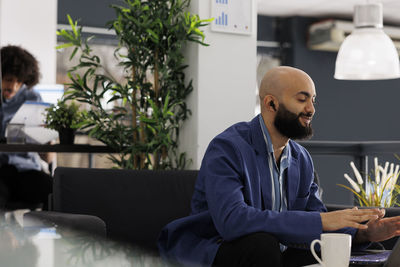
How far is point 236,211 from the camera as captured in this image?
1.45m

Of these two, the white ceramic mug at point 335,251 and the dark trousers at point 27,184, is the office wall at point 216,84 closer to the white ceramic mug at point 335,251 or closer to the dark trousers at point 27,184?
the dark trousers at point 27,184

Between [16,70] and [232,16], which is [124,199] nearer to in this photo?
[232,16]

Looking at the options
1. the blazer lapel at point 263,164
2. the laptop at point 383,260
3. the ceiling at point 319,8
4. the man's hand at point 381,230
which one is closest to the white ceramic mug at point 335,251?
the laptop at point 383,260

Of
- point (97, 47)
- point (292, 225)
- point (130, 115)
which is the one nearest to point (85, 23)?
point (97, 47)

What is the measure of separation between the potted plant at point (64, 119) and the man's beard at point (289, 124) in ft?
4.83

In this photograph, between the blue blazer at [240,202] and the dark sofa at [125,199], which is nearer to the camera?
the blue blazer at [240,202]

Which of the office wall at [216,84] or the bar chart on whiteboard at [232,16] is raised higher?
the bar chart on whiteboard at [232,16]

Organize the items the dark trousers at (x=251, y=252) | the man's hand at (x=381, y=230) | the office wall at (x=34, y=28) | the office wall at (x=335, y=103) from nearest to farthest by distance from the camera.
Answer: the dark trousers at (x=251, y=252) < the man's hand at (x=381, y=230) < the office wall at (x=34, y=28) < the office wall at (x=335, y=103)

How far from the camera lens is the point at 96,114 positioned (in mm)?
2920

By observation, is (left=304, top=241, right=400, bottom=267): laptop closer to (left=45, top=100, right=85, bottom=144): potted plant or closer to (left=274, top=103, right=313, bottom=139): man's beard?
(left=274, top=103, right=313, bottom=139): man's beard

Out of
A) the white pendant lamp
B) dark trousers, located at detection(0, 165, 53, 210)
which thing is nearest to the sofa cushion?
dark trousers, located at detection(0, 165, 53, 210)

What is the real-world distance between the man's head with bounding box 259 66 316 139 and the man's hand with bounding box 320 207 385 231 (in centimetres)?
38

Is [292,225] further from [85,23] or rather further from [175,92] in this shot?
[85,23]

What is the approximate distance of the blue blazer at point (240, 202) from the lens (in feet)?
4.61
